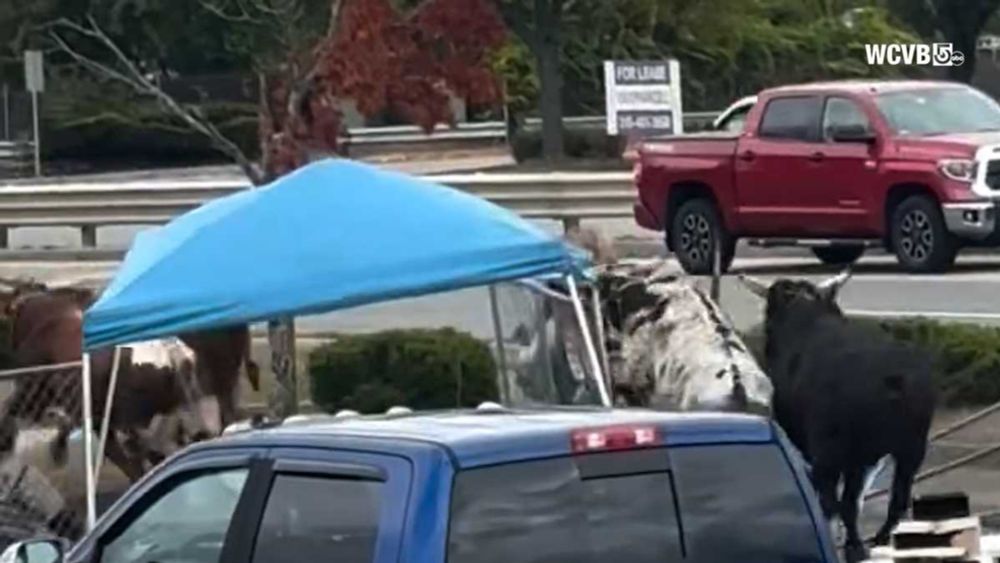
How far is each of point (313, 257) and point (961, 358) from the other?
637 centimetres

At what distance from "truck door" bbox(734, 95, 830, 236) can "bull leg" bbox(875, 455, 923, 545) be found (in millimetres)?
12843

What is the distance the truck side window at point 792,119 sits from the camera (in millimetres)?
24344

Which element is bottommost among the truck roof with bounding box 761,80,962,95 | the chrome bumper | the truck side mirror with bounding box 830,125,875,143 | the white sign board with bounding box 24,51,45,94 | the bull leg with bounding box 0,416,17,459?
the bull leg with bounding box 0,416,17,459

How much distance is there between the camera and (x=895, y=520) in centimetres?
1126

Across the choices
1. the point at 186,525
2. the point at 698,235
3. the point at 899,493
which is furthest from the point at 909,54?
the point at 186,525

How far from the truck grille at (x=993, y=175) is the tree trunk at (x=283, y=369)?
357 inches

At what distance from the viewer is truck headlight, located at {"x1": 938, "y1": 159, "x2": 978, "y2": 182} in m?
23.0

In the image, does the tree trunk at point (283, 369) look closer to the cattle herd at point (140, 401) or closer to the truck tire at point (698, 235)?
the cattle herd at point (140, 401)

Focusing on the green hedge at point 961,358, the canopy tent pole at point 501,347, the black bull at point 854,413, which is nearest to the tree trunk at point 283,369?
the canopy tent pole at point 501,347

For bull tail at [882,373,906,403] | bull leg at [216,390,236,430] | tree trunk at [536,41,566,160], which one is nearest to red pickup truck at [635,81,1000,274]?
bull leg at [216,390,236,430]

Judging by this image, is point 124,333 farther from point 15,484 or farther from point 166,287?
point 15,484

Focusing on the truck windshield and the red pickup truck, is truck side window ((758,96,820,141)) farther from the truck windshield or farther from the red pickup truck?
the truck windshield

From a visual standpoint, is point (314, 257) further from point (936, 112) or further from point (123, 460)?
point (936, 112)

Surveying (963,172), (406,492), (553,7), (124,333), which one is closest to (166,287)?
(124,333)
